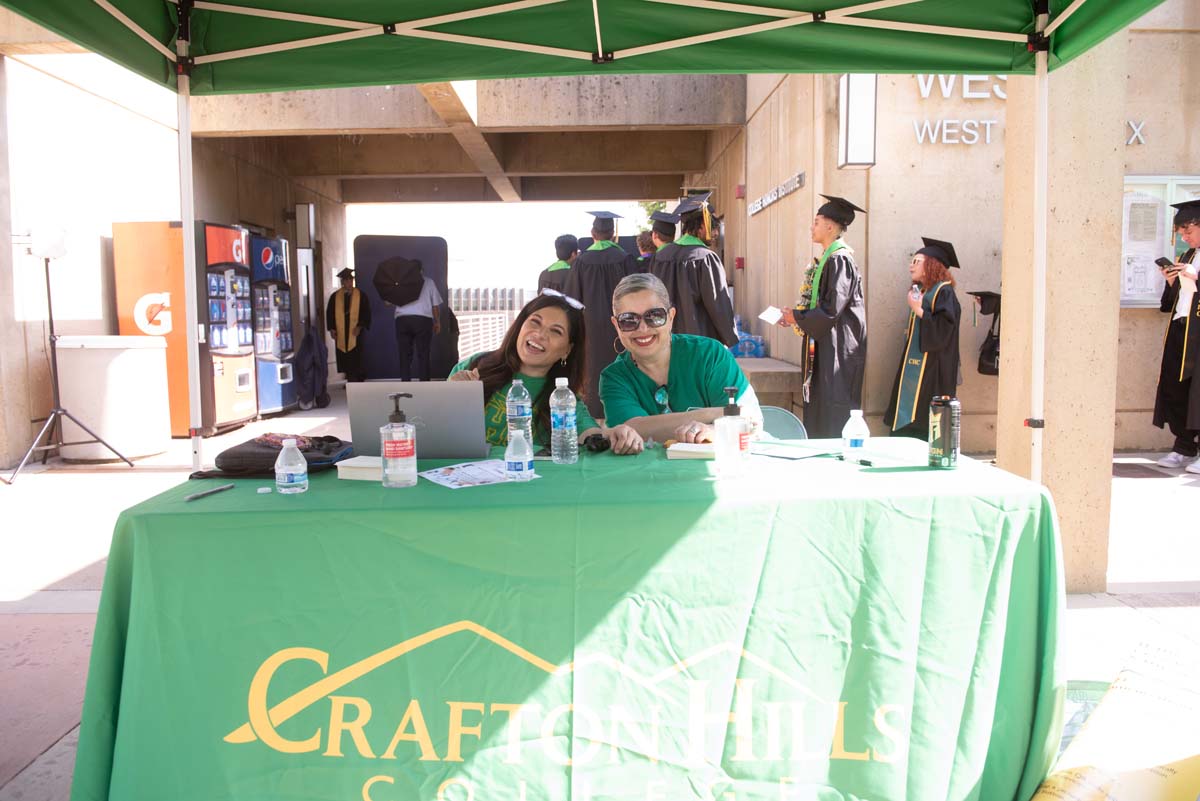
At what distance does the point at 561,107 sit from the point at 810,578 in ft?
29.0

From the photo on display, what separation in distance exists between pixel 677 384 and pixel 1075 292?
1969 millimetres

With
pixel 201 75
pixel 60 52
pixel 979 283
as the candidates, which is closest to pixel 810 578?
pixel 201 75

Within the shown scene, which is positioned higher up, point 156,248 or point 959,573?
point 156,248

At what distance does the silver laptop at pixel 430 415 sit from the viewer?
8.38 feet

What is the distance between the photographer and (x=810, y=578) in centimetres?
214

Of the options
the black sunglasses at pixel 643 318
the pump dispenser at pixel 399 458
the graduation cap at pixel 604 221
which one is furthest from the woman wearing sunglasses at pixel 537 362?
the graduation cap at pixel 604 221

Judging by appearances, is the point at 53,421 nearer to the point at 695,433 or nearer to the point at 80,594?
the point at 80,594

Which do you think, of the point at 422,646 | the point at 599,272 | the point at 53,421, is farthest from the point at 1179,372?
the point at 53,421

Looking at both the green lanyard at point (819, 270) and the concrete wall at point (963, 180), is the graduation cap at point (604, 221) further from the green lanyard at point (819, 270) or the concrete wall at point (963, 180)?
the green lanyard at point (819, 270)

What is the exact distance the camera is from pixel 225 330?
938 cm

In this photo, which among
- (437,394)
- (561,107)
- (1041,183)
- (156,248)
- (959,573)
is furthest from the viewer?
(561,107)

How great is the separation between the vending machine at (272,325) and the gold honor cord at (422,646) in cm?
890

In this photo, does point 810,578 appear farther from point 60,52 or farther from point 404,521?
point 60,52

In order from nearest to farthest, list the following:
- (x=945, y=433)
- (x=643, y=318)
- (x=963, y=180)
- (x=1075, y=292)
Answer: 1. (x=945, y=433)
2. (x=643, y=318)
3. (x=1075, y=292)
4. (x=963, y=180)
